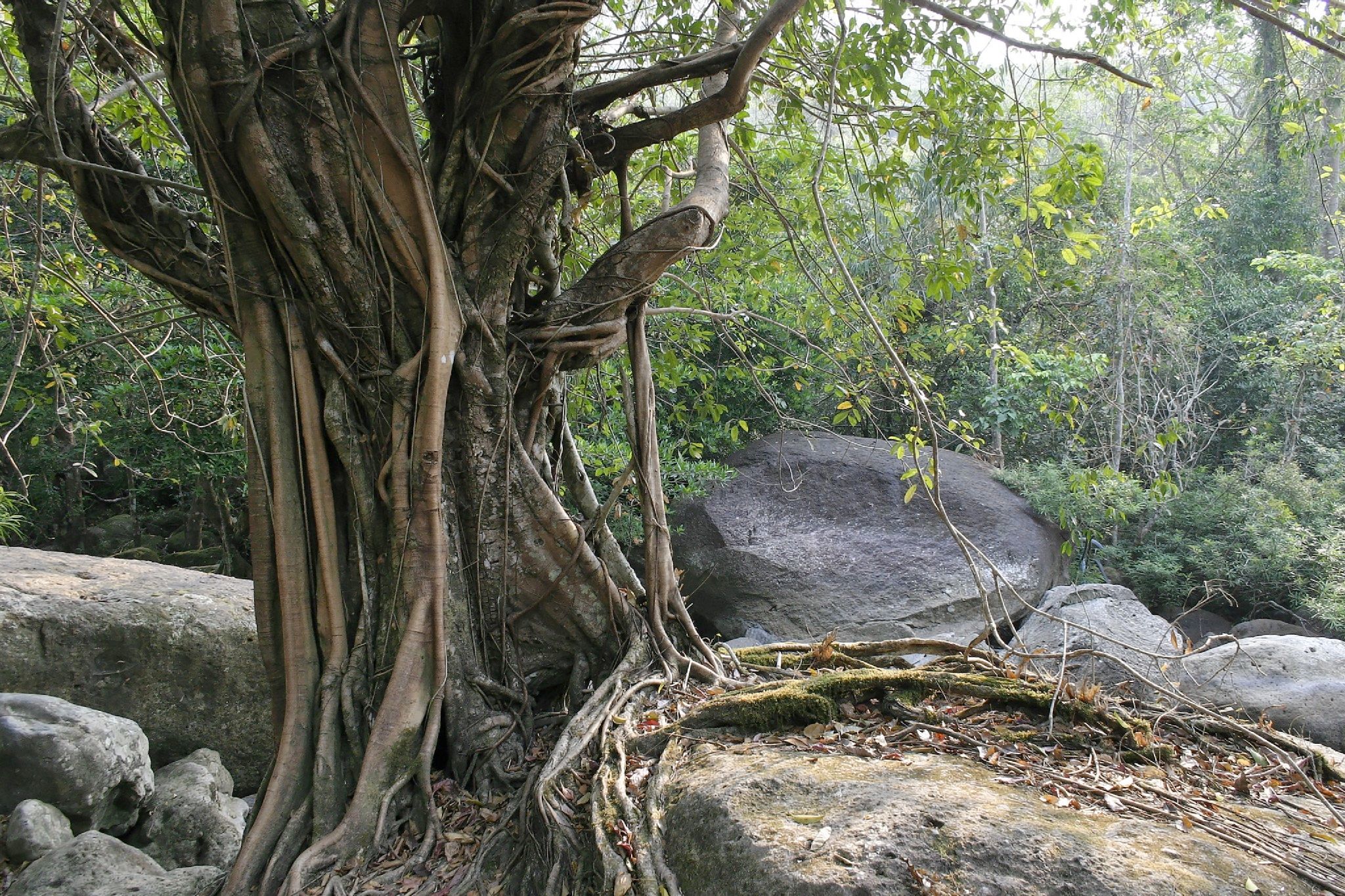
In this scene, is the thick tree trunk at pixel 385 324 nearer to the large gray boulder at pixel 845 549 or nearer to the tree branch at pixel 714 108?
the tree branch at pixel 714 108

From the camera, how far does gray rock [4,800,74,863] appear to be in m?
3.70

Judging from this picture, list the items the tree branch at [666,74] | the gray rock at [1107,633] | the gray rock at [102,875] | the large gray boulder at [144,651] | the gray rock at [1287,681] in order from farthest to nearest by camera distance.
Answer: the gray rock at [1107,633] → the large gray boulder at [144,651] → the gray rock at [1287,681] → the tree branch at [666,74] → the gray rock at [102,875]

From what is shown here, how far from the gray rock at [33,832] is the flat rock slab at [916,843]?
10.0 ft

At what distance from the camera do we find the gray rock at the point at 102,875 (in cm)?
323

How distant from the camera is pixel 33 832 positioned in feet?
12.3

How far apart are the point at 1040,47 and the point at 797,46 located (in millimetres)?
1510

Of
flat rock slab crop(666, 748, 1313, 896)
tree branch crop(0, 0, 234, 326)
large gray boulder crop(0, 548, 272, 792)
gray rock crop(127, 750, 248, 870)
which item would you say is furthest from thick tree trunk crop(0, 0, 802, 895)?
Result: large gray boulder crop(0, 548, 272, 792)

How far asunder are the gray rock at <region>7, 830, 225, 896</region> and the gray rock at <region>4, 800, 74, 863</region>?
0.72ft

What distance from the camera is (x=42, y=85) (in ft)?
9.92

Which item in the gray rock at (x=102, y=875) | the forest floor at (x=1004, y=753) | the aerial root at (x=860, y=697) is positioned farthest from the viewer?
the gray rock at (x=102, y=875)

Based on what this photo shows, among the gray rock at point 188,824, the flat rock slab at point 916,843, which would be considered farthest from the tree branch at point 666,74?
the gray rock at point 188,824

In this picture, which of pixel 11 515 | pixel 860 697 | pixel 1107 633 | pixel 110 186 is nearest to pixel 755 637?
pixel 1107 633

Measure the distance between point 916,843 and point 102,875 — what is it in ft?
10.4

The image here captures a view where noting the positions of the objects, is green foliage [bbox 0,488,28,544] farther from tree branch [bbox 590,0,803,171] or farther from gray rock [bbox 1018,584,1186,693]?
gray rock [bbox 1018,584,1186,693]
